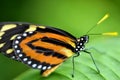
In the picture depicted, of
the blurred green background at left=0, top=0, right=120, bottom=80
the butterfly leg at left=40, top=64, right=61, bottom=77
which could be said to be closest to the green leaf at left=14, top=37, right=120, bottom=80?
the butterfly leg at left=40, top=64, right=61, bottom=77

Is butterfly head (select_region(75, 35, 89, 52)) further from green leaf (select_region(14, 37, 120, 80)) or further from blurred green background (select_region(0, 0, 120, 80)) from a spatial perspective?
blurred green background (select_region(0, 0, 120, 80))

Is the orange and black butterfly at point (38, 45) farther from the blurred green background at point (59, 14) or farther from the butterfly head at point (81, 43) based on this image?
the blurred green background at point (59, 14)

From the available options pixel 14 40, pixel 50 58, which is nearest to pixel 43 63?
pixel 50 58

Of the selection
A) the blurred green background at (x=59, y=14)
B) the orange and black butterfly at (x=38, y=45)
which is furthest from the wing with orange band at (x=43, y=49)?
the blurred green background at (x=59, y=14)

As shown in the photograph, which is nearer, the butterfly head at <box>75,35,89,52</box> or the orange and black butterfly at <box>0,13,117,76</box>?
the orange and black butterfly at <box>0,13,117,76</box>

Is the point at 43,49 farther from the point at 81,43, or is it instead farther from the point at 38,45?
the point at 81,43

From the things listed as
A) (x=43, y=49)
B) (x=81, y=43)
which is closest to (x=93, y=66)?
(x=81, y=43)
